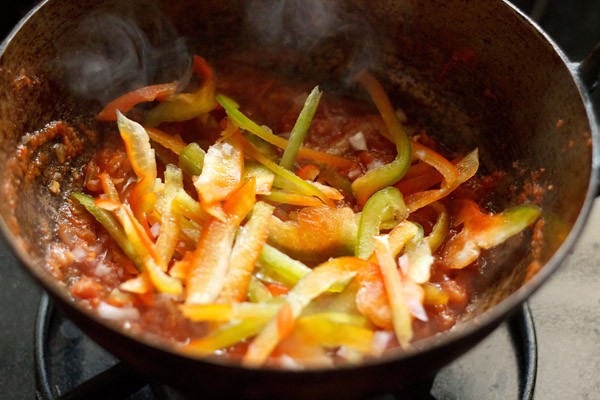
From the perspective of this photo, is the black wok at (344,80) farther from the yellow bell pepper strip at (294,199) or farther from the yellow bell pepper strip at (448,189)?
the yellow bell pepper strip at (294,199)

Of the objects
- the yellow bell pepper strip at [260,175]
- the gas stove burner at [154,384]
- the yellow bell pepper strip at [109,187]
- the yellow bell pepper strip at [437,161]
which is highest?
the yellow bell pepper strip at [437,161]

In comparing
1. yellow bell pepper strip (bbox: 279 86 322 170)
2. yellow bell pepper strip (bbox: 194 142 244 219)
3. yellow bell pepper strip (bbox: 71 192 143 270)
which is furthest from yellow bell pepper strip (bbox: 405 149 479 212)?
yellow bell pepper strip (bbox: 71 192 143 270)

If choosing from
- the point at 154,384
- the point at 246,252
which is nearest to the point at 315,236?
the point at 246,252

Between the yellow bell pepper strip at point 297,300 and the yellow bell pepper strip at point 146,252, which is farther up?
the yellow bell pepper strip at point 297,300

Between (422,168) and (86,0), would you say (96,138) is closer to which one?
(86,0)

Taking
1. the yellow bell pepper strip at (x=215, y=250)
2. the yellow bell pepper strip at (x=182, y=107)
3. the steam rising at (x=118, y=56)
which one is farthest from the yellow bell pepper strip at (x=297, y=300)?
the steam rising at (x=118, y=56)
